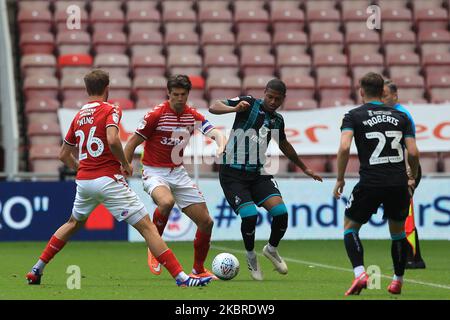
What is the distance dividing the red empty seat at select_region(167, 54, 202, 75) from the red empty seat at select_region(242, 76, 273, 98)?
3.39 feet

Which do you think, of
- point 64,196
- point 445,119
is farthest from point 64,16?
point 445,119

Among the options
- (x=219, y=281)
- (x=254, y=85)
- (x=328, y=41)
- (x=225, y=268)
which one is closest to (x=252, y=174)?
(x=225, y=268)

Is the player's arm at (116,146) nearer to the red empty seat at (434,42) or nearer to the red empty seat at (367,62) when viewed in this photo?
the red empty seat at (367,62)

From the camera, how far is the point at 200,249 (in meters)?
10.6

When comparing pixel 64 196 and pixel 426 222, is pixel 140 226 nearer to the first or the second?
pixel 64 196

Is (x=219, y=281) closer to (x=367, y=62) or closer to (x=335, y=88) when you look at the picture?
(x=335, y=88)

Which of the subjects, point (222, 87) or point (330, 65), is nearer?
point (222, 87)

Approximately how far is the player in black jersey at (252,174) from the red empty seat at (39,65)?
33.1ft

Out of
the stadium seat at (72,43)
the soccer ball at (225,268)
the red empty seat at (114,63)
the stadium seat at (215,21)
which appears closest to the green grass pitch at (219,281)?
the soccer ball at (225,268)

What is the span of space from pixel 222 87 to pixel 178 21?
2304mm

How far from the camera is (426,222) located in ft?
57.8

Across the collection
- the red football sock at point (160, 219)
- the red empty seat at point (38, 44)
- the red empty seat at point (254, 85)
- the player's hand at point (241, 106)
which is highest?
the red empty seat at point (38, 44)

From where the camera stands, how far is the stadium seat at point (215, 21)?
21.8 meters

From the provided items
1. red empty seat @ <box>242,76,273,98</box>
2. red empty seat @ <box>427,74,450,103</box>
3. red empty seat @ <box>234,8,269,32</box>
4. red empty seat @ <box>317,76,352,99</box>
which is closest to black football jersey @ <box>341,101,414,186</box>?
red empty seat @ <box>242,76,273,98</box>
